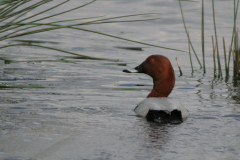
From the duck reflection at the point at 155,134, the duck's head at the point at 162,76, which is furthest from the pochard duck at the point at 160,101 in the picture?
the duck reflection at the point at 155,134

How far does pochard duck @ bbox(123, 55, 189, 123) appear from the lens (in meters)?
4.85

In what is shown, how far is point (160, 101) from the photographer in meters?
5.14

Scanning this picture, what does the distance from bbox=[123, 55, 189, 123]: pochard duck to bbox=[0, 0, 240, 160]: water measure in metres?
0.14

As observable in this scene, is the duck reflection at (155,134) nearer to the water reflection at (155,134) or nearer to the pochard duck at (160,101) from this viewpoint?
the water reflection at (155,134)

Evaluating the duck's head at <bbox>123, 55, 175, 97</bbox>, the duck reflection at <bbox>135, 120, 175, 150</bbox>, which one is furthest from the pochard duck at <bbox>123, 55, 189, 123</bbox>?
the duck reflection at <bbox>135, 120, 175, 150</bbox>

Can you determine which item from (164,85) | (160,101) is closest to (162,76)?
(164,85)

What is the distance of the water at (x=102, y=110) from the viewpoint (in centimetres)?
372

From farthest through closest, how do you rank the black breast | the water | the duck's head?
the duck's head
the black breast
the water

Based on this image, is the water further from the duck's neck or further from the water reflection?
the duck's neck

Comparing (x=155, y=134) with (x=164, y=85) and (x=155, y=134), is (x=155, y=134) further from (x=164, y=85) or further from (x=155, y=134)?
(x=164, y=85)

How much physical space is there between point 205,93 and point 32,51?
4.72 m

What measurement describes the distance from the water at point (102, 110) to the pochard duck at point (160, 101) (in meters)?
0.14

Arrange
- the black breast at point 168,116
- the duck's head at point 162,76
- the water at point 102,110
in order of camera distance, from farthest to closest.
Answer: the duck's head at point 162,76 < the black breast at point 168,116 < the water at point 102,110

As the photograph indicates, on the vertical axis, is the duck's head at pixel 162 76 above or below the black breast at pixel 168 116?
above
